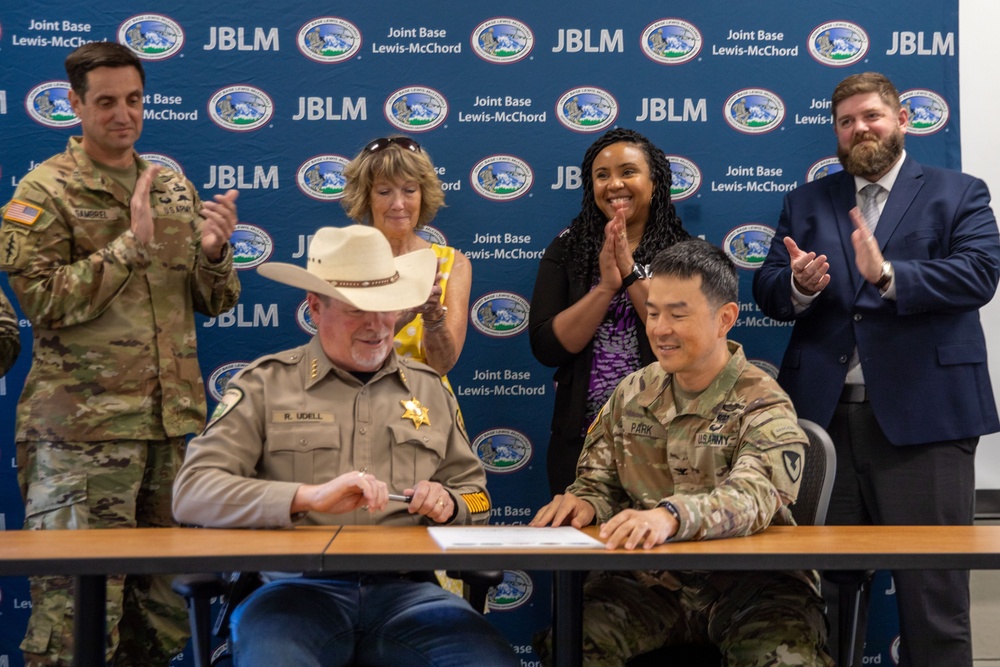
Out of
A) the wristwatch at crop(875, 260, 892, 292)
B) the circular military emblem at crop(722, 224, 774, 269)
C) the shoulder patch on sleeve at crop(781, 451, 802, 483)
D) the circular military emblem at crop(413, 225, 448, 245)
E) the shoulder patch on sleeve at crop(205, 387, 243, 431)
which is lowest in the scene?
the shoulder patch on sleeve at crop(781, 451, 802, 483)

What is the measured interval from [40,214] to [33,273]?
0.62ft

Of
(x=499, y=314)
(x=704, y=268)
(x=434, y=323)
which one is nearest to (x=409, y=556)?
(x=704, y=268)

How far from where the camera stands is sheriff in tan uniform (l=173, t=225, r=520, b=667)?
2.17m

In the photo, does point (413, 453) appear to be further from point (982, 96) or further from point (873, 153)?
point (982, 96)

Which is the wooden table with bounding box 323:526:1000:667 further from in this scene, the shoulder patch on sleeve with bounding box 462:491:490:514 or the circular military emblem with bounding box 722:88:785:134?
the circular military emblem with bounding box 722:88:785:134

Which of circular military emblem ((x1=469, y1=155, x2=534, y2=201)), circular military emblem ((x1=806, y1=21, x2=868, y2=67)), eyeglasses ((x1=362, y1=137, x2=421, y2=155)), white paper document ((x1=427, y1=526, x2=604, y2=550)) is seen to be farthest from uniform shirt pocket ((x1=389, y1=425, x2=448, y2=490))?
circular military emblem ((x1=806, y1=21, x2=868, y2=67))

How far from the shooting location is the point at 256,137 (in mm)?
3979

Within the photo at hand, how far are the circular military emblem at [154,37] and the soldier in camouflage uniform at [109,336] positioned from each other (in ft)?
2.31

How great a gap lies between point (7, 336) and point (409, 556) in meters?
1.83

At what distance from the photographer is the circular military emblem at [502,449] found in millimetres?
4020

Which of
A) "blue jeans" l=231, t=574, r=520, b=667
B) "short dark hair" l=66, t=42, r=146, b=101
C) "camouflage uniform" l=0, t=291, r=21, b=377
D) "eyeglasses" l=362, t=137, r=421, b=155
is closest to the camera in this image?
"blue jeans" l=231, t=574, r=520, b=667

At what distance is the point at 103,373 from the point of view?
10.4ft

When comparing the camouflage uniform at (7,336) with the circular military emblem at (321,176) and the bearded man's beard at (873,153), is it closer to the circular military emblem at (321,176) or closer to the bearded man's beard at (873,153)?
the circular military emblem at (321,176)

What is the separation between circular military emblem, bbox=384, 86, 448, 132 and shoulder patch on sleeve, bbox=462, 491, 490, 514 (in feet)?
6.30
